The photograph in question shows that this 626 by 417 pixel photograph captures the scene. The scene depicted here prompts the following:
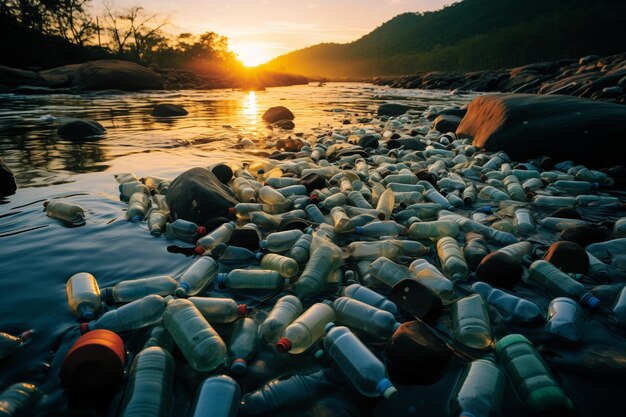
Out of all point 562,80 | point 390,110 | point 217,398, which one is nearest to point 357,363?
point 217,398

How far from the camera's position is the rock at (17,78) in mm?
26641

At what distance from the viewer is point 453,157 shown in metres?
7.61

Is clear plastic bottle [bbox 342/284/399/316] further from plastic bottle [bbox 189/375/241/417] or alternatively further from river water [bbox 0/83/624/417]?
plastic bottle [bbox 189/375/241/417]

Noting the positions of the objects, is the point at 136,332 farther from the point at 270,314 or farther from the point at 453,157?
the point at 453,157

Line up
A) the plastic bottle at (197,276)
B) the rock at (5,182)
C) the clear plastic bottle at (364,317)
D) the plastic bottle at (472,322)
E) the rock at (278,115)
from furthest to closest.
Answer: the rock at (278,115)
the rock at (5,182)
the plastic bottle at (197,276)
the clear plastic bottle at (364,317)
the plastic bottle at (472,322)

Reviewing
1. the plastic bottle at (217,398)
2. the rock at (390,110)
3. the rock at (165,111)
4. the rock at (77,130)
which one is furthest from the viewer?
the rock at (390,110)

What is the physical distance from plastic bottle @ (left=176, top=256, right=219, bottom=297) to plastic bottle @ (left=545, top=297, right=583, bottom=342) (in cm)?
253

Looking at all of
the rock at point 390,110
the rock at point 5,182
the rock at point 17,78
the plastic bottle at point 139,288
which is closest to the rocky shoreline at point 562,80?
the rock at point 390,110

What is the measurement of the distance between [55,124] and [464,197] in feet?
43.3

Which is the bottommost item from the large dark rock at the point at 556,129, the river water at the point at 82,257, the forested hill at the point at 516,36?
the river water at the point at 82,257

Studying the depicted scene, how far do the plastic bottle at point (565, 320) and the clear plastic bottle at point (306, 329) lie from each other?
1446 millimetres

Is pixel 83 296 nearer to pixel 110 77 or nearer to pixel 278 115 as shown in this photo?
pixel 278 115

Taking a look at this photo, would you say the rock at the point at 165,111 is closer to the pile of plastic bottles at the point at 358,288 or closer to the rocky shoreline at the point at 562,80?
the pile of plastic bottles at the point at 358,288

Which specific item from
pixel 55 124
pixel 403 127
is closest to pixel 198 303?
pixel 403 127
